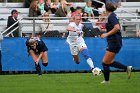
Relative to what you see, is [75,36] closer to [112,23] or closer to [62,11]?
[62,11]

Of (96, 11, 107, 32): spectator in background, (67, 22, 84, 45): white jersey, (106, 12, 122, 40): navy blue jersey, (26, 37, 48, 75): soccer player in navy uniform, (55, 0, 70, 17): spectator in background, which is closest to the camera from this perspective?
(106, 12, 122, 40): navy blue jersey

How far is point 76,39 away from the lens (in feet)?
65.7

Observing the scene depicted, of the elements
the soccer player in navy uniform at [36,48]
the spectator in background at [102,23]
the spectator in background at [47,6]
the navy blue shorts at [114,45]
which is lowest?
the soccer player in navy uniform at [36,48]

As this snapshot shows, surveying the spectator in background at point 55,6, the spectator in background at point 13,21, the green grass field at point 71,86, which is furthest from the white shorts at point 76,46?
the spectator in background at point 55,6

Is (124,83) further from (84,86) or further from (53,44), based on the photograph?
(53,44)

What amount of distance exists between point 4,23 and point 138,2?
25.7 feet

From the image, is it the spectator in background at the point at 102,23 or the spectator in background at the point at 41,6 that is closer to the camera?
the spectator in background at the point at 102,23

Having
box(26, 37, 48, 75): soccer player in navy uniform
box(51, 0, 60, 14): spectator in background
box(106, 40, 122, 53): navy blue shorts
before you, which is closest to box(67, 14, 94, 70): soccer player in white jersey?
box(26, 37, 48, 75): soccer player in navy uniform

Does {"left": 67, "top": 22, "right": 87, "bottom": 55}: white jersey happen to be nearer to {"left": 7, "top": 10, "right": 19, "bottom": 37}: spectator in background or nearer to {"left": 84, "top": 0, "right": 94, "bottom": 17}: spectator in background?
{"left": 7, "top": 10, "right": 19, "bottom": 37}: spectator in background

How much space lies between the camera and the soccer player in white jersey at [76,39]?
1934 cm

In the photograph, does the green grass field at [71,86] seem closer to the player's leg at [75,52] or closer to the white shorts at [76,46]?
the white shorts at [76,46]

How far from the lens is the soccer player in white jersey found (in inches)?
762

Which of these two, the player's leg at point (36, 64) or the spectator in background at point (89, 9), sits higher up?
the spectator in background at point (89, 9)

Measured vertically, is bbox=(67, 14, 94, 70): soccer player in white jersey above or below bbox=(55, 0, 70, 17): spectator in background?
below
